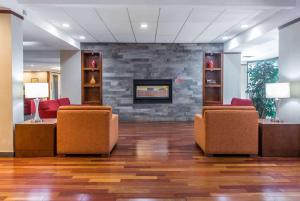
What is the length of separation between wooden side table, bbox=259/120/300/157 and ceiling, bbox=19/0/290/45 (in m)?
1.95

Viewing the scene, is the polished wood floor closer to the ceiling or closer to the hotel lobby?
the hotel lobby

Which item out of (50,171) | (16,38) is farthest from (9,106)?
(50,171)

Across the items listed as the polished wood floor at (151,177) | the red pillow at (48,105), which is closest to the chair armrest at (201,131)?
the polished wood floor at (151,177)

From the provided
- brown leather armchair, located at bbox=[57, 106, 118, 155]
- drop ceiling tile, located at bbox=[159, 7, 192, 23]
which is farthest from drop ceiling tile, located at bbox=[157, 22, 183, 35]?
brown leather armchair, located at bbox=[57, 106, 118, 155]

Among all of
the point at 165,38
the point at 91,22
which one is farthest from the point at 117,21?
the point at 165,38

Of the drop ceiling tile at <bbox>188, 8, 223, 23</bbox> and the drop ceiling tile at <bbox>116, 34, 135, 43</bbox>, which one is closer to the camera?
the drop ceiling tile at <bbox>188, 8, 223, 23</bbox>

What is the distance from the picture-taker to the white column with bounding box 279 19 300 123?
5184 millimetres

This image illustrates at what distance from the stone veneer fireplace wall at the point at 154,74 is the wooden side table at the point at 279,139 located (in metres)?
4.76

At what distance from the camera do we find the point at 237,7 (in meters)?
4.93

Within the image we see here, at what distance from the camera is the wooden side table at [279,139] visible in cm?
489

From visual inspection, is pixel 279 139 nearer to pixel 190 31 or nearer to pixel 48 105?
pixel 190 31

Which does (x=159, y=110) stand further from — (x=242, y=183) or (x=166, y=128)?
(x=242, y=183)

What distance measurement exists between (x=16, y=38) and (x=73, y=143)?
1955mm

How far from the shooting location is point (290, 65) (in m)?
5.41
